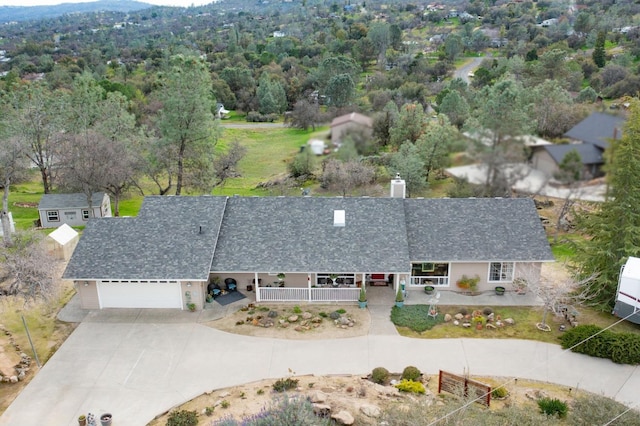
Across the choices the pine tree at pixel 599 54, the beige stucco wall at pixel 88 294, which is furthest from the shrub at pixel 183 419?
the pine tree at pixel 599 54

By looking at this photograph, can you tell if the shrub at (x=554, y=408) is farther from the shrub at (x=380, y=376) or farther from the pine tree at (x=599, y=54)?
the pine tree at (x=599, y=54)

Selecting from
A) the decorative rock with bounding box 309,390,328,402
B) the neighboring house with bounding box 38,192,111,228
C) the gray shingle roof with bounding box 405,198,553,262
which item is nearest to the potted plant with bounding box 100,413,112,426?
the decorative rock with bounding box 309,390,328,402

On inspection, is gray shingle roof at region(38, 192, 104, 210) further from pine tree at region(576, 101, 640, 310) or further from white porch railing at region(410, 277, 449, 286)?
pine tree at region(576, 101, 640, 310)

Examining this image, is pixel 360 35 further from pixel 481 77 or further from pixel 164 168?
pixel 164 168

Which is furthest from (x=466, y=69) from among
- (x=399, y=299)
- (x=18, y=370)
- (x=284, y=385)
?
(x=18, y=370)

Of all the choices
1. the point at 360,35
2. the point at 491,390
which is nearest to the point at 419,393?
the point at 491,390
